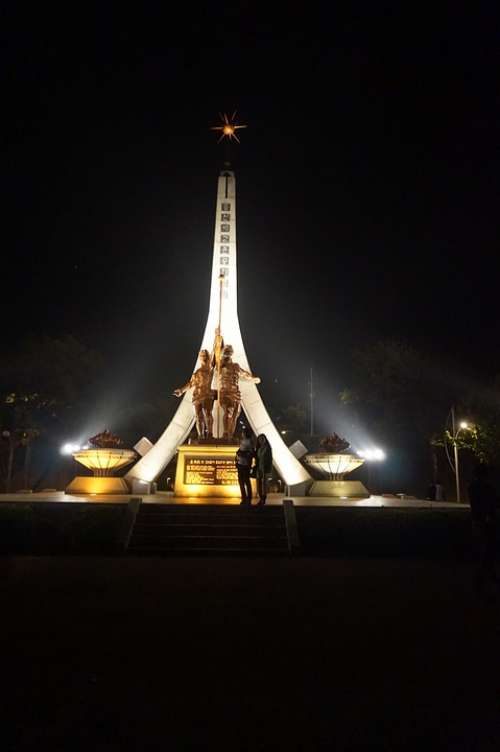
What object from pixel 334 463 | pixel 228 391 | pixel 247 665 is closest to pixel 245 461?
pixel 228 391

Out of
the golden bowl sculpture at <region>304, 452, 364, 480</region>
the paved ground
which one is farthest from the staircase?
the golden bowl sculpture at <region>304, 452, 364, 480</region>

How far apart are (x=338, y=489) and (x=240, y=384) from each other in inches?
174

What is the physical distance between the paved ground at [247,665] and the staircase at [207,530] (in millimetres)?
2182

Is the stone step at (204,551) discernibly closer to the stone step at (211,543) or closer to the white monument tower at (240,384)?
the stone step at (211,543)

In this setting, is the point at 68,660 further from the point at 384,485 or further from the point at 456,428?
the point at 384,485

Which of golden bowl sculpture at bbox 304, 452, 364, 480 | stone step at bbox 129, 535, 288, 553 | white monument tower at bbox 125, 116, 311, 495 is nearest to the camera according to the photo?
stone step at bbox 129, 535, 288, 553

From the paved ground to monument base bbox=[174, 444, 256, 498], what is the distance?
791 centimetres

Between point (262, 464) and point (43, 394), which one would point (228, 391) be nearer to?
point (262, 464)

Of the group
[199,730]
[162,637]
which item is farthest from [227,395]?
[199,730]

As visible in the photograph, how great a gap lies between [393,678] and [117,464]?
39.4ft

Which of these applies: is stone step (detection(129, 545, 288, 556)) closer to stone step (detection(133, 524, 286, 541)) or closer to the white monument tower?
stone step (detection(133, 524, 286, 541))

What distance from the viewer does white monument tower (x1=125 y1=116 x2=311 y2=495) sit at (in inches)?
573

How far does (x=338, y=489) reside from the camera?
13.9 metres

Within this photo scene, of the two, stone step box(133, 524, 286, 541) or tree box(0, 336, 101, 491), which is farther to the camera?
tree box(0, 336, 101, 491)
